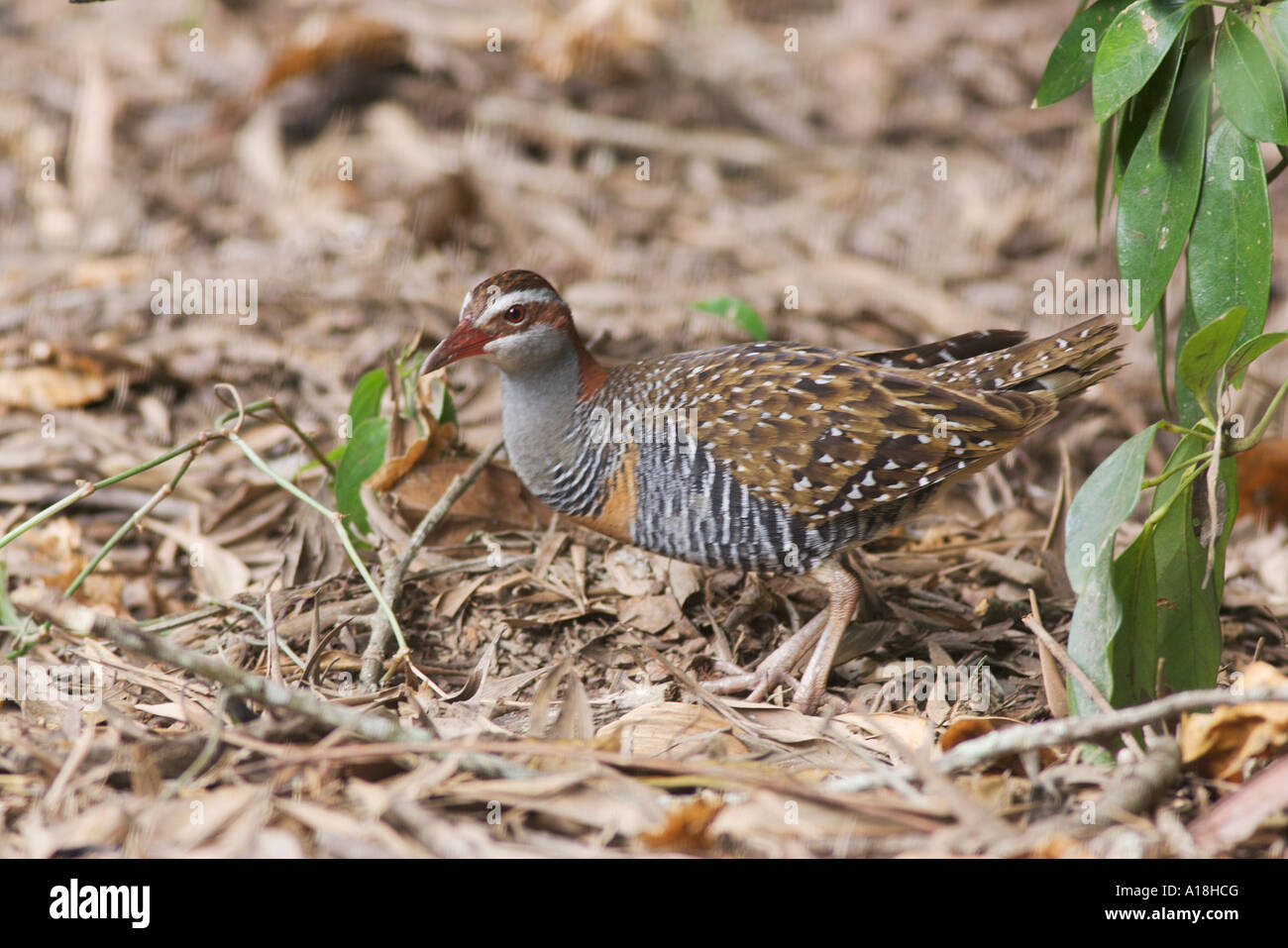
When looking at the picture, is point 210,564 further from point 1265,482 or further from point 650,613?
point 1265,482

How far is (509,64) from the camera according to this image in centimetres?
815

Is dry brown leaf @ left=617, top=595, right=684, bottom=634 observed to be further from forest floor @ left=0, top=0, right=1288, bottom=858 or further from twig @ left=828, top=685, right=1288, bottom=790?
twig @ left=828, top=685, right=1288, bottom=790

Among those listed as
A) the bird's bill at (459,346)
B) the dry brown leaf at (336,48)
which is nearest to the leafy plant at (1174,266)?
the bird's bill at (459,346)

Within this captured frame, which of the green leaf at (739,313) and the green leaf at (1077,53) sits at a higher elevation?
the green leaf at (1077,53)

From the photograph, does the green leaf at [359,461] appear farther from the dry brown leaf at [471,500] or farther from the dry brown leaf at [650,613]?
the dry brown leaf at [650,613]

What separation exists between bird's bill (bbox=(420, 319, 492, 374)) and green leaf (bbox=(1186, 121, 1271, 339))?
91.9 inches

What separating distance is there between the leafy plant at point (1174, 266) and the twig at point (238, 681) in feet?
5.33

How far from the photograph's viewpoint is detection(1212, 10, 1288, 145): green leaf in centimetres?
319

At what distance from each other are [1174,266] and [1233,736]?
1.33m

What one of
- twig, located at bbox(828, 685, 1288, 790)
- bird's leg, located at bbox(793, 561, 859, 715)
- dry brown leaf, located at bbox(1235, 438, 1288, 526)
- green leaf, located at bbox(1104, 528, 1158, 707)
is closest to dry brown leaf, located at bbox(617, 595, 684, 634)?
bird's leg, located at bbox(793, 561, 859, 715)

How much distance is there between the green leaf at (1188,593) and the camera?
11.6 ft

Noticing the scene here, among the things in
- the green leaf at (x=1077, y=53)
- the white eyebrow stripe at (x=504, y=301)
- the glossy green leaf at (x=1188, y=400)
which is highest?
the green leaf at (x=1077, y=53)

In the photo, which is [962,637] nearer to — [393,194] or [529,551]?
[529,551]

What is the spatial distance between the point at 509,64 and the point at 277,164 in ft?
5.65
